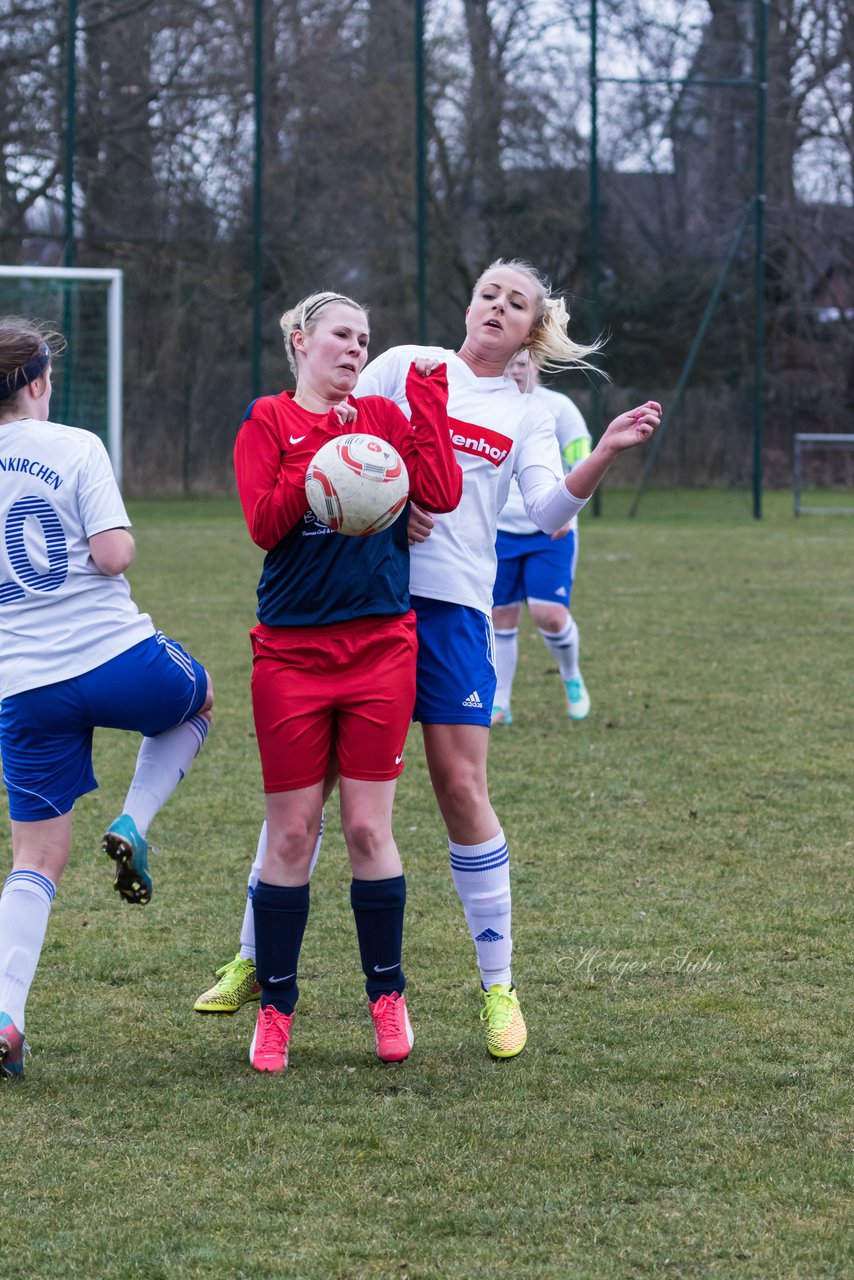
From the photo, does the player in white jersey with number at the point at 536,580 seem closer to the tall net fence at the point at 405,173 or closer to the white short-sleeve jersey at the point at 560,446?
the white short-sleeve jersey at the point at 560,446

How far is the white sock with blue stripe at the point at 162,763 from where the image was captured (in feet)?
12.3

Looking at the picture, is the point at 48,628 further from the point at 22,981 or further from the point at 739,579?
the point at 739,579

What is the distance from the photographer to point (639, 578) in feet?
48.5

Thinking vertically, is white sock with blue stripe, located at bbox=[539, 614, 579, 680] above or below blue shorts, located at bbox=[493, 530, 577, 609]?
below

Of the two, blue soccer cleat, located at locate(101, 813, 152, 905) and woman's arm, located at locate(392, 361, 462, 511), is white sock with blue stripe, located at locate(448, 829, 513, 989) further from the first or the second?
woman's arm, located at locate(392, 361, 462, 511)

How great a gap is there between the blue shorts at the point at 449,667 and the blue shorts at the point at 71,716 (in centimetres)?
55

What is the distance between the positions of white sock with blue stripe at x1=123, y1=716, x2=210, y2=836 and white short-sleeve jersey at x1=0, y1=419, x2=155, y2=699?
0.35 meters

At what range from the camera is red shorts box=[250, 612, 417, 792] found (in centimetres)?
351

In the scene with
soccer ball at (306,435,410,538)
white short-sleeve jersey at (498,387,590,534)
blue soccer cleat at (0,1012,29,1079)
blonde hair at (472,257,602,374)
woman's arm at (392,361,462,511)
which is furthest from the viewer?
white short-sleeve jersey at (498,387,590,534)

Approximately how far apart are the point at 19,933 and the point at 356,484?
1.25 m

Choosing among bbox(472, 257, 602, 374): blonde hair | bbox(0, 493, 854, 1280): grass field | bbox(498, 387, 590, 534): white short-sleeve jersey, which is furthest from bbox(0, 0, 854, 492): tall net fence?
bbox(472, 257, 602, 374): blonde hair

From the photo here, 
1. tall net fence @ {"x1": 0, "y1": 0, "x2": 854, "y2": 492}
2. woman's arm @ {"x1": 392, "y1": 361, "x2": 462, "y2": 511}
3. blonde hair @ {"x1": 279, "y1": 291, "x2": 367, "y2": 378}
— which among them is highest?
tall net fence @ {"x1": 0, "y1": 0, "x2": 854, "y2": 492}

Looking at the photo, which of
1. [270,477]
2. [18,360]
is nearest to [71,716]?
[270,477]

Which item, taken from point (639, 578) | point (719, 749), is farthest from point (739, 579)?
point (719, 749)
